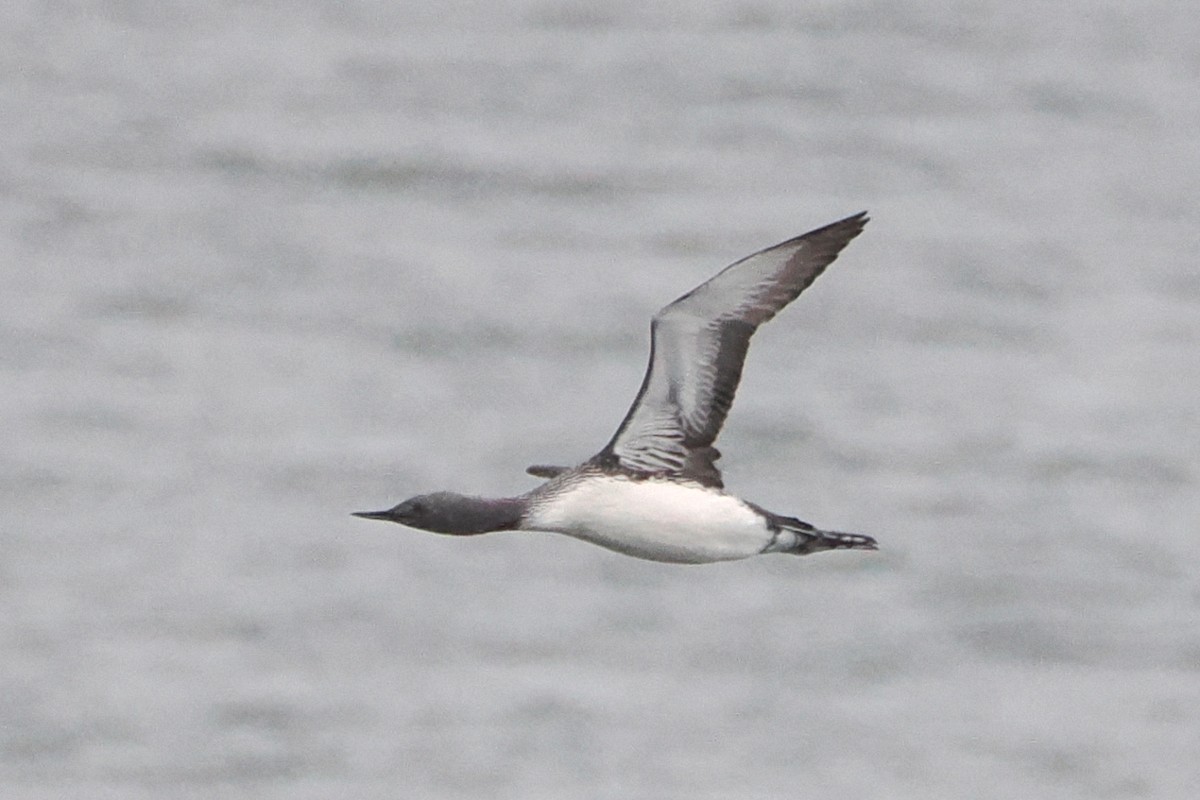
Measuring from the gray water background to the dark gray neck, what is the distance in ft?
38.5

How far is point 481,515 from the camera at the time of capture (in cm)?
1262

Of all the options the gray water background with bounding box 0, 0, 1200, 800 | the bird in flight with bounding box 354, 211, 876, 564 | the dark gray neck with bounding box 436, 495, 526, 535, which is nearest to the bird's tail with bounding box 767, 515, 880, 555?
the bird in flight with bounding box 354, 211, 876, 564

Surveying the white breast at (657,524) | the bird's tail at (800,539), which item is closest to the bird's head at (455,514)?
the white breast at (657,524)

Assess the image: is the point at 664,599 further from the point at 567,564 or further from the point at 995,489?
the point at 995,489

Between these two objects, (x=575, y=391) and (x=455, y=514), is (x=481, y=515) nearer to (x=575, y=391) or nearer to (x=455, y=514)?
(x=455, y=514)

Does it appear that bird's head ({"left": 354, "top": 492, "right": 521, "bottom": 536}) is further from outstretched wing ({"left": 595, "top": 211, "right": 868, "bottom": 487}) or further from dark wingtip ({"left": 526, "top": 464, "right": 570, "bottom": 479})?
dark wingtip ({"left": 526, "top": 464, "right": 570, "bottom": 479})

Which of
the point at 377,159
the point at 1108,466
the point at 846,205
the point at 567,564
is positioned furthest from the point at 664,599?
the point at 377,159

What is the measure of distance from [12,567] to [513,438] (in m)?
5.05

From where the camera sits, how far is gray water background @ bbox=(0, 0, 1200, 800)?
2525cm

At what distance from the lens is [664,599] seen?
26891 millimetres

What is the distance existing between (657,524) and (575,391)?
16512 mm

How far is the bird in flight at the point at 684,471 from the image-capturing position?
12750mm

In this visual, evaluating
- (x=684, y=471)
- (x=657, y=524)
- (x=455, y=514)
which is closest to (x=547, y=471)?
(x=684, y=471)

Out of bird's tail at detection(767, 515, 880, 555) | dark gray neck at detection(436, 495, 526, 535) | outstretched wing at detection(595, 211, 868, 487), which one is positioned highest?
outstretched wing at detection(595, 211, 868, 487)
